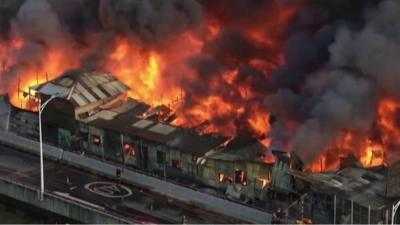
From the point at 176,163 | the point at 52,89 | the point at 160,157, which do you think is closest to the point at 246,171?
the point at 176,163

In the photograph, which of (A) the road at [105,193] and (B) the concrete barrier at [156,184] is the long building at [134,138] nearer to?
(B) the concrete barrier at [156,184]

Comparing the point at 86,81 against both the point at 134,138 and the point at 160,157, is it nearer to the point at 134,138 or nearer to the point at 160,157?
the point at 134,138

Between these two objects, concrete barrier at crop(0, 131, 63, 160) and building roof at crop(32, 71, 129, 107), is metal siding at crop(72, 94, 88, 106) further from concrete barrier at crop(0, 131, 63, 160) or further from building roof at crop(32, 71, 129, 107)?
concrete barrier at crop(0, 131, 63, 160)

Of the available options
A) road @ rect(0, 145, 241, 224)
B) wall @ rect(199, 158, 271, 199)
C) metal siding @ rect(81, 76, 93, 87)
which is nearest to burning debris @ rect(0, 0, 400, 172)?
wall @ rect(199, 158, 271, 199)

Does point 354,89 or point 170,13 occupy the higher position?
point 170,13

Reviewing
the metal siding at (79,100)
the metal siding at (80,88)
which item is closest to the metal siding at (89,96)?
the metal siding at (80,88)

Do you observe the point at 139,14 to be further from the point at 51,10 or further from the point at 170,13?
the point at 51,10

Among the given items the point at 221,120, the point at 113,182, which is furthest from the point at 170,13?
the point at 113,182
